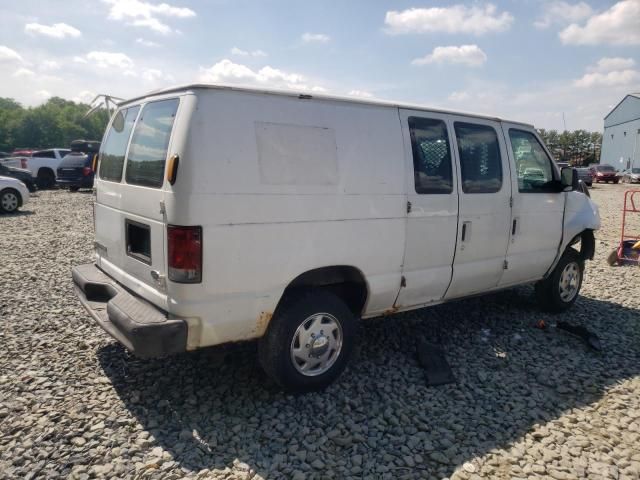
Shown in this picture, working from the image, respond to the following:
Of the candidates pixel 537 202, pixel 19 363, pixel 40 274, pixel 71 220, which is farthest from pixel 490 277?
pixel 71 220

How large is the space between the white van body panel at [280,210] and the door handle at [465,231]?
0.05 m

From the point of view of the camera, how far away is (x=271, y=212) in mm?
3254

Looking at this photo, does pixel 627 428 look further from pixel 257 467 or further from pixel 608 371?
pixel 257 467

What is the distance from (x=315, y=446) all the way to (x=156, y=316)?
1.36 metres

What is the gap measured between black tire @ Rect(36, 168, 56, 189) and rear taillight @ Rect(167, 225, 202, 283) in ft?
74.1

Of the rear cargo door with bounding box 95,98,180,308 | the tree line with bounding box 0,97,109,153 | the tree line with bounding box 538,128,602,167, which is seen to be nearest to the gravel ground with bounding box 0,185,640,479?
the rear cargo door with bounding box 95,98,180,308

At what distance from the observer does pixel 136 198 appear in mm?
3506

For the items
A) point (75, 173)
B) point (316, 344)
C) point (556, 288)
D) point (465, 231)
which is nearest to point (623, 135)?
point (75, 173)

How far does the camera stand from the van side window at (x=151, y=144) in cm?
325

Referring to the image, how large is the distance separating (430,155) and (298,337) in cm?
197

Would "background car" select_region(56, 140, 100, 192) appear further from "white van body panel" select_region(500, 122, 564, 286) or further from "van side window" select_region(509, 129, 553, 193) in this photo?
"white van body panel" select_region(500, 122, 564, 286)

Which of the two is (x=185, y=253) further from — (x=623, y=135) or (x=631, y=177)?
(x=623, y=135)

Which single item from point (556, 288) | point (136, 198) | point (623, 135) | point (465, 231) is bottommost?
point (556, 288)

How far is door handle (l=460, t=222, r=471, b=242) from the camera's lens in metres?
4.45
